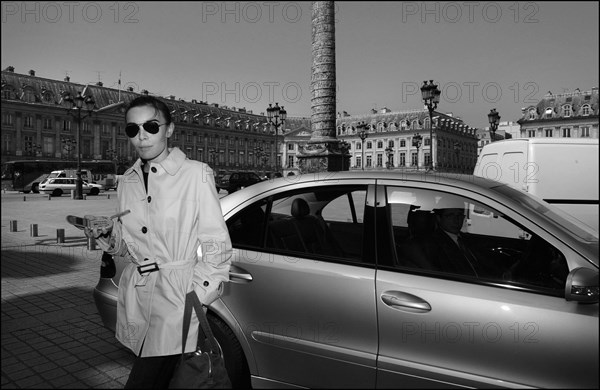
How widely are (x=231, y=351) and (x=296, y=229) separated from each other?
1.00m

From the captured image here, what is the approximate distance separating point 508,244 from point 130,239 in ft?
11.0

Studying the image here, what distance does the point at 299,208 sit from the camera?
3.52 meters

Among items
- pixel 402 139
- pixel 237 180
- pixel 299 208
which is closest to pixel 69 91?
pixel 237 180

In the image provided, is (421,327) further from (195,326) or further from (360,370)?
(195,326)

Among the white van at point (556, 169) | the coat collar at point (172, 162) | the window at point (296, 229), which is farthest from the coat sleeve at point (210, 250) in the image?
the white van at point (556, 169)

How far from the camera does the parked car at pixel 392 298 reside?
2.29 metres

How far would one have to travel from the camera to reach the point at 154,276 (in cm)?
218

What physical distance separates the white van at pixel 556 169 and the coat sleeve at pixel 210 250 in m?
5.56

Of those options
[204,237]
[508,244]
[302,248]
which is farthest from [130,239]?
[508,244]

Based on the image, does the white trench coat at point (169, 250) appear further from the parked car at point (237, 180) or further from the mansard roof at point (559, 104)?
the mansard roof at point (559, 104)

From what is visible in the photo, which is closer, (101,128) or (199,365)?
(199,365)

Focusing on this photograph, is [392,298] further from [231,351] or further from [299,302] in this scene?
[231,351]

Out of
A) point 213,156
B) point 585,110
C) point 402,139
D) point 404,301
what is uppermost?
point 585,110

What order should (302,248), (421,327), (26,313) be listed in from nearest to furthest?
(421,327) → (302,248) → (26,313)
